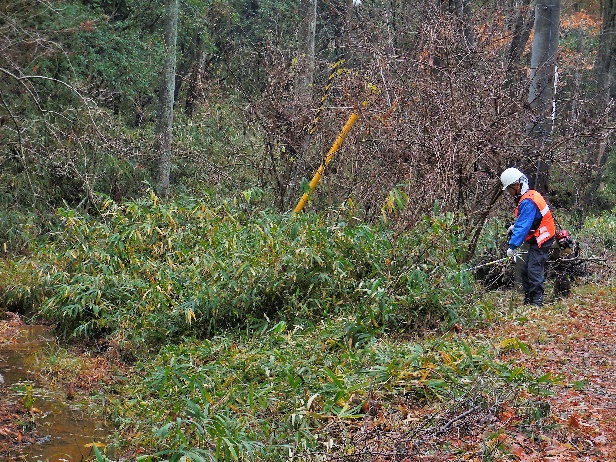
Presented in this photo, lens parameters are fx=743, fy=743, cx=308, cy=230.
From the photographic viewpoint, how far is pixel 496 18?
1188 cm

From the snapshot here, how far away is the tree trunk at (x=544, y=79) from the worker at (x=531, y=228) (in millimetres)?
670

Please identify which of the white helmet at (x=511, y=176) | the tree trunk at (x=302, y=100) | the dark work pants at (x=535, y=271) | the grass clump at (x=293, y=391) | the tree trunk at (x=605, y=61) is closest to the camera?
the grass clump at (x=293, y=391)

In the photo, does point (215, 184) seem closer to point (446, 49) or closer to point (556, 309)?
point (446, 49)

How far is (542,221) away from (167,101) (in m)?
10.5

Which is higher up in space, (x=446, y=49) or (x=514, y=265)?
(x=446, y=49)

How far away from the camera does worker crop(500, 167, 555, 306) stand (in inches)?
348

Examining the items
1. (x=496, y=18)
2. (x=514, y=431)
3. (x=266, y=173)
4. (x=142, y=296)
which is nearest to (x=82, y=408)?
(x=142, y=296)

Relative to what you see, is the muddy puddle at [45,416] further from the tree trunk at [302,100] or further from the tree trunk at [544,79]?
the tree trunk at [544,79]

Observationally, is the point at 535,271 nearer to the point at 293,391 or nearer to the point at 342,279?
the point at 342,279

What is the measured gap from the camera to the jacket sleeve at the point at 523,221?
8836mm

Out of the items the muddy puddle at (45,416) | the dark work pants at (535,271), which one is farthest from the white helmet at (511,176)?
the muddy puddle at (45,416)

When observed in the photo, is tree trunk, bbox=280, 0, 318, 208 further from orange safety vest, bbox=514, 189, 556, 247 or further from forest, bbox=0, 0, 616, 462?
orange safety vest, bbox=514, 189, 556, 247

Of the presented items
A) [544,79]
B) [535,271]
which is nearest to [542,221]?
[535,271]

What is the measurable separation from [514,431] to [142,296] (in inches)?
231
